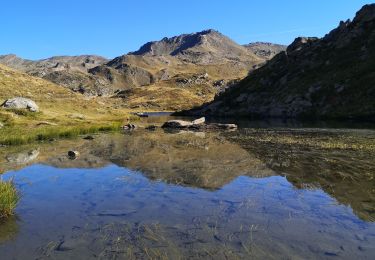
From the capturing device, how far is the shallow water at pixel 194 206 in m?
16.4

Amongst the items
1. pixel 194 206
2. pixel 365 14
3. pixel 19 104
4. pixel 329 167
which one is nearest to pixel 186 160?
A: pixel 329 167

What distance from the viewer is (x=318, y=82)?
4729 inches

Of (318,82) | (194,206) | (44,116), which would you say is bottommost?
(194,206)

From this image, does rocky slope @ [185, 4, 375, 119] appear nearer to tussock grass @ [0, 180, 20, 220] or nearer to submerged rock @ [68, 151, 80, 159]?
submerged rock @ [68, 151, 80, 159]

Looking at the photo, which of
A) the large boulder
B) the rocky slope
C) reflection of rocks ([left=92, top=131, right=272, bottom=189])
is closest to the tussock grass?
reflection of rocks ([left=92, top=131, right=272, bottom=189])

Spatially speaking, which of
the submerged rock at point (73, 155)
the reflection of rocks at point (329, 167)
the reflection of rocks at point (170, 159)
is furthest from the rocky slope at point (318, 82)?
the submerged rock at point (73, 155)

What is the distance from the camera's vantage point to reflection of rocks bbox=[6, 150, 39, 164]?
39378mm

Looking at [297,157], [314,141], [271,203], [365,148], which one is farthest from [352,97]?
[271,203]

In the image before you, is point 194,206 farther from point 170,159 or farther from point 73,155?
point 73,155

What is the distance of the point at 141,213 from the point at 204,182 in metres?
9.00

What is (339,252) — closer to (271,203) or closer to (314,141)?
(271,203)

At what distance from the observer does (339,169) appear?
108 ft

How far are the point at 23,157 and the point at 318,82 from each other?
96542mm

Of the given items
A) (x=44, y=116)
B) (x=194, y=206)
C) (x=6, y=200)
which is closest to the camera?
(x=6, y=200)
